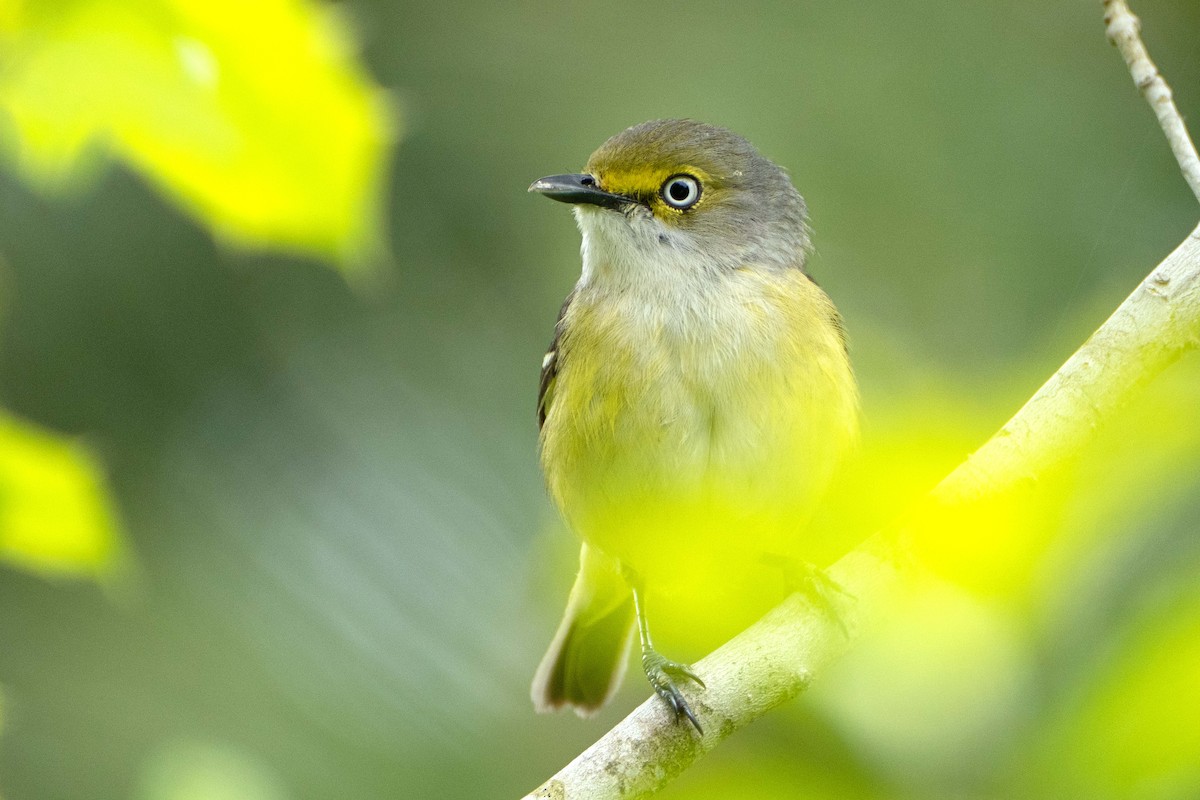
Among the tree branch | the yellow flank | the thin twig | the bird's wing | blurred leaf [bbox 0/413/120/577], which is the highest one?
the bird's wing

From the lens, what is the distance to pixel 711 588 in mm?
2922

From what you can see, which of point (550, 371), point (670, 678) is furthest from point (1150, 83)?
point (550, 371)

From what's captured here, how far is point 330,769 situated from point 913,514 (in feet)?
9.84

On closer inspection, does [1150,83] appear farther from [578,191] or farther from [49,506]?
[49,506]

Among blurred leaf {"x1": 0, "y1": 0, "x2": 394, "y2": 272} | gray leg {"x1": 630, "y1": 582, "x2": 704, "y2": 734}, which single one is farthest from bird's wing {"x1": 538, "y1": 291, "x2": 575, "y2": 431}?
blurred leaf {"x1": 0, "y1": 0, "x2": 394, "y2": 272}

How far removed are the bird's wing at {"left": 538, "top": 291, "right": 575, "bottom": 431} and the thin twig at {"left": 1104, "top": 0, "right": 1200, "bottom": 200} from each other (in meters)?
2.20

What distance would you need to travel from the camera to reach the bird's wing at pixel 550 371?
4.82 m

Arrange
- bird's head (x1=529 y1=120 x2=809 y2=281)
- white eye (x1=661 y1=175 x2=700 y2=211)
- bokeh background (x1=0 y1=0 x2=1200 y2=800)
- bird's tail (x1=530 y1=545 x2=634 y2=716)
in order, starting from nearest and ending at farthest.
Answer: bokeh background (x1=0 y1=0 x2=1200 y2=800)
bird's head (x1=529 y1=120 x2=809 y2=281)
white eye (x1=661 y1=175 x2=700 y2=211)
bird's tail (x1=530 y1=545 x2=634 y2=716)

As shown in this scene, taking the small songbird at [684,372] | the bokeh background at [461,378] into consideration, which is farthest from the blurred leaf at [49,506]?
the small songbird at [684,372]

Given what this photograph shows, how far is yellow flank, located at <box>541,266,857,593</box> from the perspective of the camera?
14.1 feet

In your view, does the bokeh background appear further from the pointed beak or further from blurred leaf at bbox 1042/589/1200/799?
the pointed beak

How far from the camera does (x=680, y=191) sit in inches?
188

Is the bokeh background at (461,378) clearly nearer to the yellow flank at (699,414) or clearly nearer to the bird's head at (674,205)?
the yellow flank at (699,414)

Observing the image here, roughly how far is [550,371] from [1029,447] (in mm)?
2043
